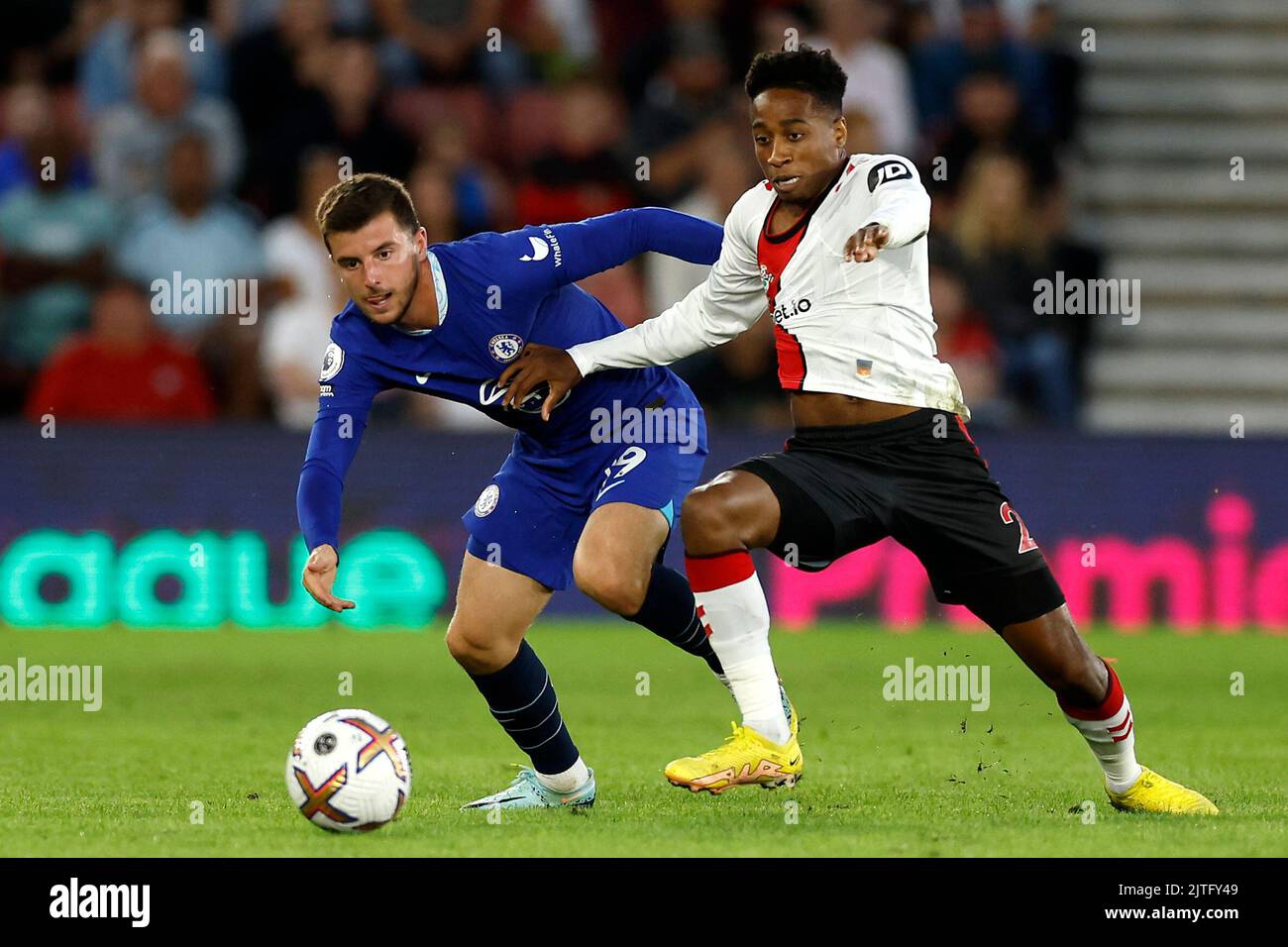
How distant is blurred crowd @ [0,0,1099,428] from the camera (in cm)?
1265

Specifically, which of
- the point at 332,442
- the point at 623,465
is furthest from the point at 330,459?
the point at 623,465

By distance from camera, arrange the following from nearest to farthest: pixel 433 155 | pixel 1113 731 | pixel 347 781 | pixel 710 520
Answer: pixel 347 781 < pixel 710 520 < pixel 1113 731 < pixel 433 155

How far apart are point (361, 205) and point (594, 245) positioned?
0.84 metres

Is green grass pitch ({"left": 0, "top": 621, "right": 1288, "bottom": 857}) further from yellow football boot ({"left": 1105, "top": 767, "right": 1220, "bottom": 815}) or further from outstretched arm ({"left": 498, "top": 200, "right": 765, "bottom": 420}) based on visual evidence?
outstretched arm ({"left": 498, "top": 200, "right": 765, "bottom": 420})

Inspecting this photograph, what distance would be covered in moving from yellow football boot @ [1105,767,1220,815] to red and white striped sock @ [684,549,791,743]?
104cm

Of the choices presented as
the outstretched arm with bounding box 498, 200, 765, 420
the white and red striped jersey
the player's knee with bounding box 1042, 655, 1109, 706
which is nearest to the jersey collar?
the outstretched arm with bounding box 498, 200, 765, 420

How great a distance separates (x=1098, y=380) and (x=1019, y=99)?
2050mm

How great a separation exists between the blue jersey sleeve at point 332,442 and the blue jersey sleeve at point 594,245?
0.58 m

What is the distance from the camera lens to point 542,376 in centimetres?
633

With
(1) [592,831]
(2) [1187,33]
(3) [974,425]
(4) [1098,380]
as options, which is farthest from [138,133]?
(1) [592,831]

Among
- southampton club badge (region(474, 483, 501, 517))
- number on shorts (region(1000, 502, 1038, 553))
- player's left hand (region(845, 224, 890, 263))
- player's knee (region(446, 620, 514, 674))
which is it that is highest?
player's left hand (region(845, 224, 890, 263))

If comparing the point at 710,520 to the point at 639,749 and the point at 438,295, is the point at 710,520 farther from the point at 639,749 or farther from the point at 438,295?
the point at 639,749

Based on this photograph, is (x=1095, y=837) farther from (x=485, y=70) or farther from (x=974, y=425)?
(x=485, y=70)

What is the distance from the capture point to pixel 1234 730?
816 cm
